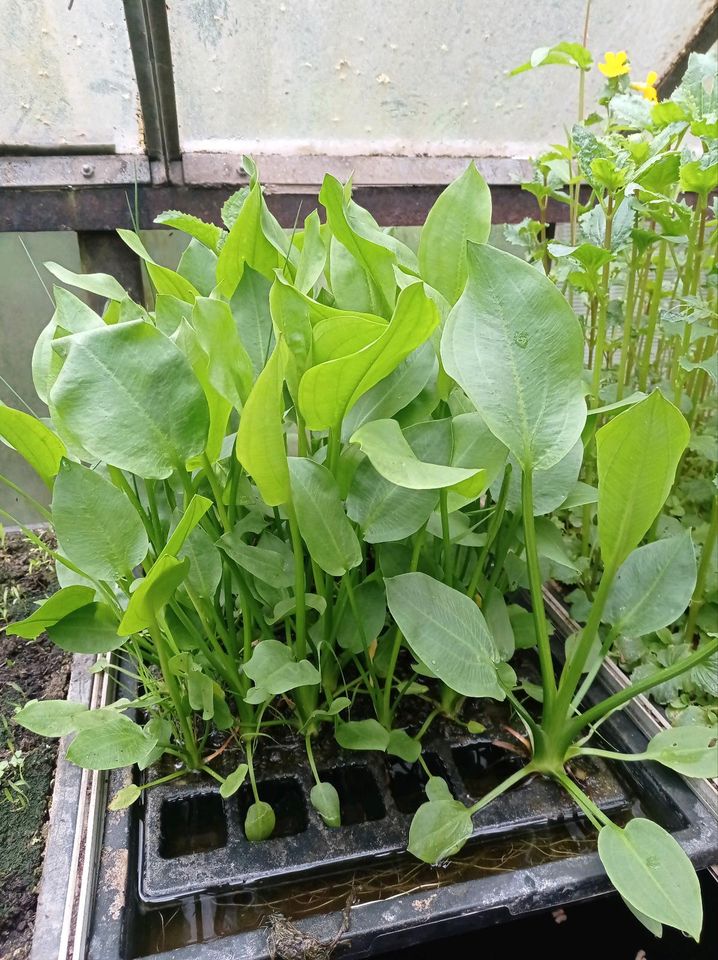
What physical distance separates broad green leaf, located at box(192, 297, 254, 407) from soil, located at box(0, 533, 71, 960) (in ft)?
1.10

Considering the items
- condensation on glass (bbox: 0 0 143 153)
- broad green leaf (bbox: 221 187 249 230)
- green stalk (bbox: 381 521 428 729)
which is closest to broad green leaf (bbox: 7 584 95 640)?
green stalk (bbox: 381 521 428 729)

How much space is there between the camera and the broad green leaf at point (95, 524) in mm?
372

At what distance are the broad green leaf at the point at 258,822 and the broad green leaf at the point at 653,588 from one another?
28 centimetres

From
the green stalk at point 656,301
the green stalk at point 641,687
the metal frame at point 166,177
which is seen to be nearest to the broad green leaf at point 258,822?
the green stalk at point 641,687

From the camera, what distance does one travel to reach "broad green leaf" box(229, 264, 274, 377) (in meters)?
0.43

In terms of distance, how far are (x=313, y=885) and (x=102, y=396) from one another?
1.12 feet

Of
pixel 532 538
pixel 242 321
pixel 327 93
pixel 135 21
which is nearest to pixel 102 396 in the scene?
pixel 242 321

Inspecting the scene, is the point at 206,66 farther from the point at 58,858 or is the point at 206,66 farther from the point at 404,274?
the point at 58,858

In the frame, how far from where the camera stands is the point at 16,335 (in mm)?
1013

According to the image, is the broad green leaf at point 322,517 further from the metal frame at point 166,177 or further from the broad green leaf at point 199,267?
the metal frame at point 166,177

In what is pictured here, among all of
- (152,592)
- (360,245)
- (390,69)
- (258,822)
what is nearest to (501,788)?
(258,822)

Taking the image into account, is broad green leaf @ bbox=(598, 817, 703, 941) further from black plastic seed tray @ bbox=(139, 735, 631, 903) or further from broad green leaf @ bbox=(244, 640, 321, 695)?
broad green leaf @ bbox=(244, 640, 321, 695)

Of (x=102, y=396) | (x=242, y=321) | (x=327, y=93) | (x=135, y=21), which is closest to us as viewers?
(x=102, y=396)

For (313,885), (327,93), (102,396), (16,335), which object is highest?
(327,93)
